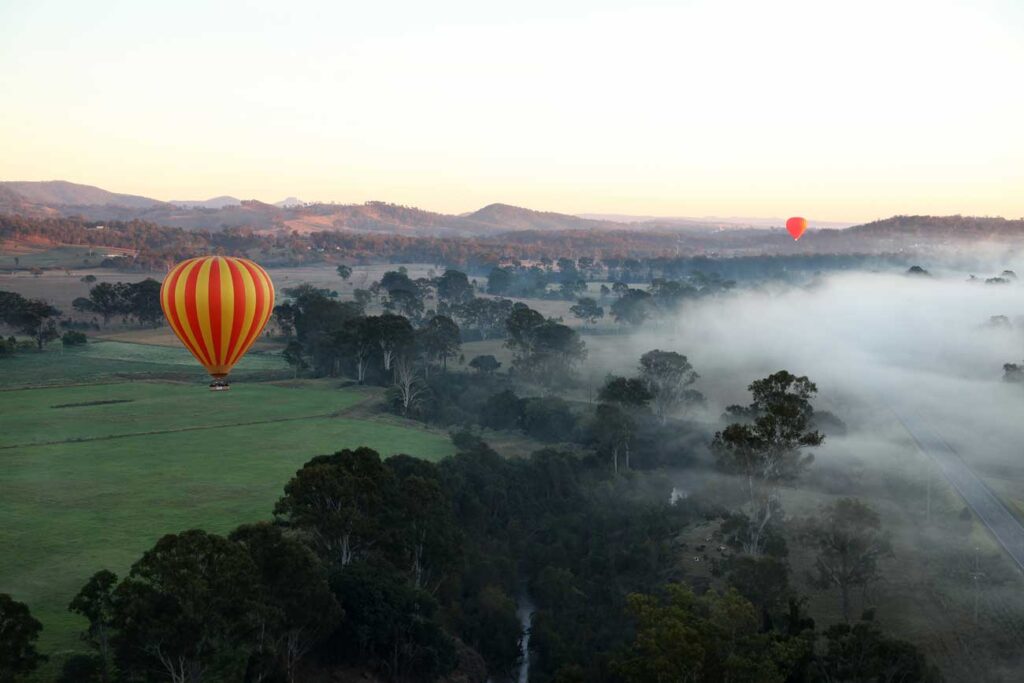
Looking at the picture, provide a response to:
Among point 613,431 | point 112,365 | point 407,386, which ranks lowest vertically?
point 613,431

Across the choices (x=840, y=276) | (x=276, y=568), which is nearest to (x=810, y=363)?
(x=276, y=568)

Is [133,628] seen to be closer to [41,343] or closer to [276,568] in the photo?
[276,568]

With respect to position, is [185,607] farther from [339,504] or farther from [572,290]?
[572,290]

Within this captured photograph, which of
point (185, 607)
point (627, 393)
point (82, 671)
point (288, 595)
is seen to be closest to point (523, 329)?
point (627, 393)

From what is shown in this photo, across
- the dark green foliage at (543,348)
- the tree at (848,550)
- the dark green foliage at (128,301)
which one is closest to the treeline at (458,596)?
the tree at (848,550)

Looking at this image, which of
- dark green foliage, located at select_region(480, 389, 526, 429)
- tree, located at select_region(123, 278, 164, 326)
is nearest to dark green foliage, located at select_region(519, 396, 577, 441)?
dark green foliage, located at select_region(480, 389, 526, 429)

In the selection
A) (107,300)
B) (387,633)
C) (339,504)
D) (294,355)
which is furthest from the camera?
(107,300)

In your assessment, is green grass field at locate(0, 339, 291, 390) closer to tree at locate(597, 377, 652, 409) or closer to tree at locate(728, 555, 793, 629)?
tree at locate(597, 377, 652, 409)
